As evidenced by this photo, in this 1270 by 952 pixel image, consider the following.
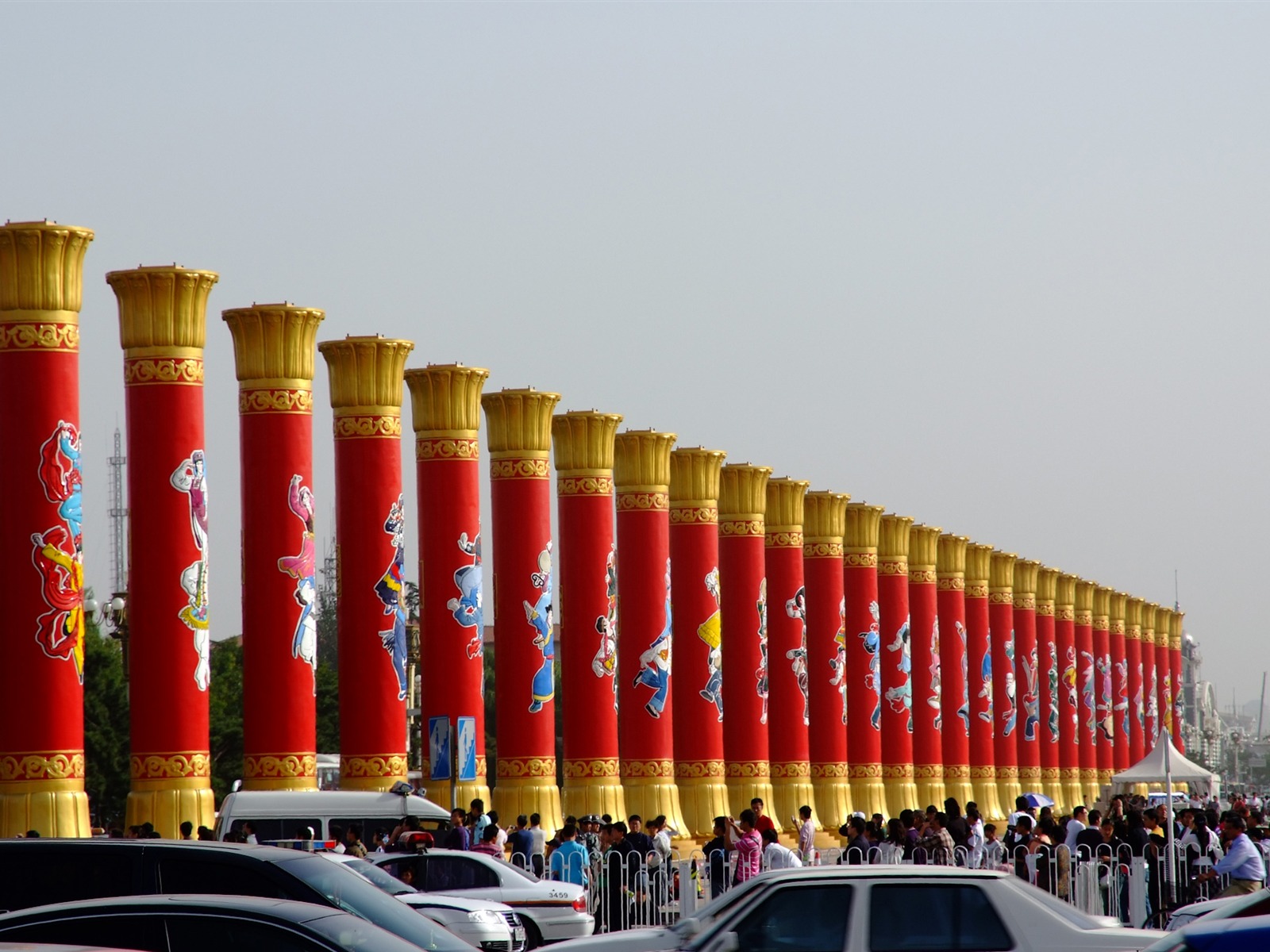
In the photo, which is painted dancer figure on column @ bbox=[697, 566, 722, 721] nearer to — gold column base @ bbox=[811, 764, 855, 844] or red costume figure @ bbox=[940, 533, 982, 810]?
gold column base @ bbox=[811, 764, 855, 844]

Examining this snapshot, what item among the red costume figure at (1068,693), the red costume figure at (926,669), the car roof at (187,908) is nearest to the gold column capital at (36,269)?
the car roof at (187,908)

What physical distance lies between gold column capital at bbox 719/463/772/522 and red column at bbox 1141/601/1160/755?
51799 millimetres

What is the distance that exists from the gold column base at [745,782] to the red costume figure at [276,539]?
56.4 feet

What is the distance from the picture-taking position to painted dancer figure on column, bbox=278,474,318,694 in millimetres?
28062

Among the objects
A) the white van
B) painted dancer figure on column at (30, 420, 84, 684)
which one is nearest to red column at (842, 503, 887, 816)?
the white van

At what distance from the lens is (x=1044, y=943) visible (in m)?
11.5

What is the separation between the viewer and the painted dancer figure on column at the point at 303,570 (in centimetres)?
2806

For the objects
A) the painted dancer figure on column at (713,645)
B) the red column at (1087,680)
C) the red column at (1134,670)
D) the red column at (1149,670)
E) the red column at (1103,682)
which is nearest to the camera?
the painted dancer figure on column at (713,645)

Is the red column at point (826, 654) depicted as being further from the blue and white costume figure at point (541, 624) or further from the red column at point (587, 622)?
the blue and white costume figure at point (541, 624)

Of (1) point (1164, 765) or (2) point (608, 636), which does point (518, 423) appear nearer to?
(2) point (608, 636)

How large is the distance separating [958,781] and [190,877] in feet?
172

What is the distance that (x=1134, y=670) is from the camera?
9119 cm

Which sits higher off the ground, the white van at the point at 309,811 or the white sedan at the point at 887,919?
the white sedan at the point at 887,919

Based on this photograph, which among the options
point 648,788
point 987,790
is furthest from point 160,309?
point 987,790
